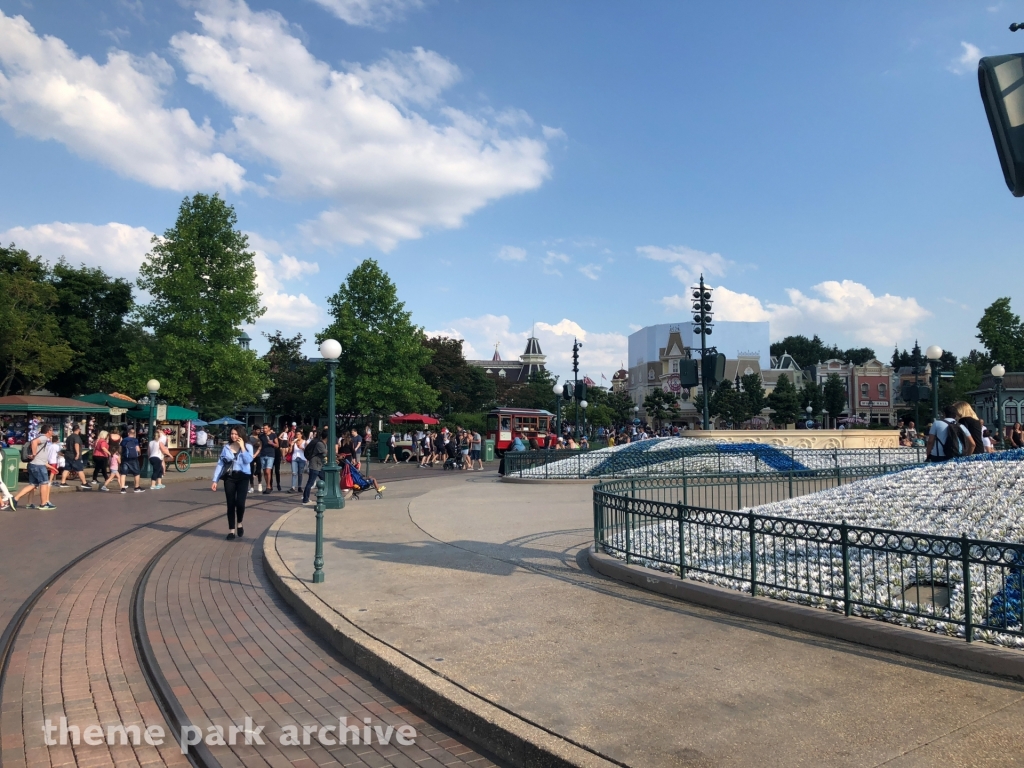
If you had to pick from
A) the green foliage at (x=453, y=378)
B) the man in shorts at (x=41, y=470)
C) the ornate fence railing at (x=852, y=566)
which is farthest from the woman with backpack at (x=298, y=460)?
the green foliage at (x=453, y=378)

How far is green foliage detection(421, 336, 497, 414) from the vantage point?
61.7 meters

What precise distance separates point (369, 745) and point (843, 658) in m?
3.31

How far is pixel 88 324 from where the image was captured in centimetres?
4750

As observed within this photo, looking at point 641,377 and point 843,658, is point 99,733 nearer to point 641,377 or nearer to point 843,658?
point 843,658

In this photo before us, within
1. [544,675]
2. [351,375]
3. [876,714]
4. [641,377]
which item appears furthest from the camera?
[641,377]

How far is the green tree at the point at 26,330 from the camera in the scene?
127ft

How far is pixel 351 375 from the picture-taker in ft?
149

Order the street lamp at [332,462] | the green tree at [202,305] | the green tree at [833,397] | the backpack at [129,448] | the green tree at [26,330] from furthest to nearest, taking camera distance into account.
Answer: the green tree at [833,397] < the green tree at [26,330] < the green tree at [202,305] < the backpack at [129,448] < the street lamp at [332,462]

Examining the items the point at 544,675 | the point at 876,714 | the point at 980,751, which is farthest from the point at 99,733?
the point at 980,751

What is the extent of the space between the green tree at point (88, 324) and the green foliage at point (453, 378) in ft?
75.1

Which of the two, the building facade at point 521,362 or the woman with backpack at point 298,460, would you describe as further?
the building facade at point 521,362

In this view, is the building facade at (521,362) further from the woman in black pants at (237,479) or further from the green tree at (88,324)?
the woman in black pants at (237,479)

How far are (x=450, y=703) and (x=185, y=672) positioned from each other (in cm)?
225

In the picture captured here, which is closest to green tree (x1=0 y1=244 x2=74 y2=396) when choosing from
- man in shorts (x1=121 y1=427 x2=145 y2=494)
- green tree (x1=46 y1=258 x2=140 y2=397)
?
green tree (x1=46 y1=258 x2=140 y2=397)
